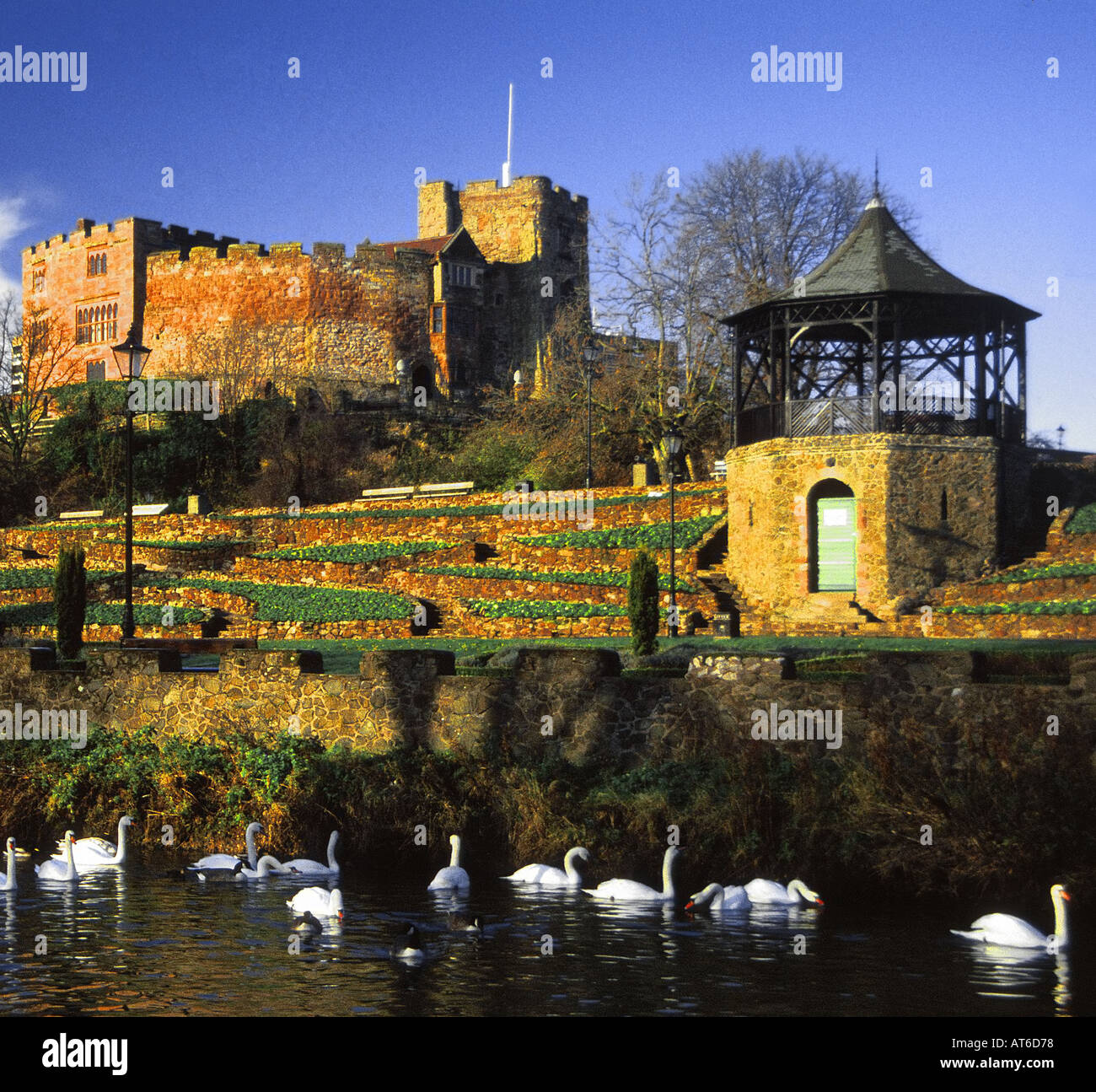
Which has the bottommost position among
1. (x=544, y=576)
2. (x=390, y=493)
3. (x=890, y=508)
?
(x=544, y=576)

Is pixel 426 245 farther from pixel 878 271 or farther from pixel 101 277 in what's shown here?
pixel 878 271

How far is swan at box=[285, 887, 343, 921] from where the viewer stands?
1394 centimetres

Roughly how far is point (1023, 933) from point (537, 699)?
7166 millimetres

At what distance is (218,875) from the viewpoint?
15836mm

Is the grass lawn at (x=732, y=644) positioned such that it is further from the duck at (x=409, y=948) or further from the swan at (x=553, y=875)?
the duck at (x=409, y=948)

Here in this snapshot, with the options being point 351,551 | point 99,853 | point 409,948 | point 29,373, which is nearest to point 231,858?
point 99,853

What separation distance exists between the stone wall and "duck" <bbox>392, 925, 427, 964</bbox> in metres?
5.54

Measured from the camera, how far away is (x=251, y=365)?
6612cm

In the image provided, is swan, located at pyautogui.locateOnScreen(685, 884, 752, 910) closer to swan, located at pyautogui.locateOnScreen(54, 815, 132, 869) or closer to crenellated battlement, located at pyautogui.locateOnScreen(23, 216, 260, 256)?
swan, located at pyautogui.locateOnScreen(54, 815, 132, 869)

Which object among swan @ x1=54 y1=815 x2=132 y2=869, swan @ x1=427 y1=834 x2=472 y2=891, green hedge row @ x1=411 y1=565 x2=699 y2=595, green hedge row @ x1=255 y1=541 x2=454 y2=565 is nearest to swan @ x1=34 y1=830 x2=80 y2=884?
swan @ x1=54 y1=815 x2=132 y2=869

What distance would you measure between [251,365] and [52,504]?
13216mm
